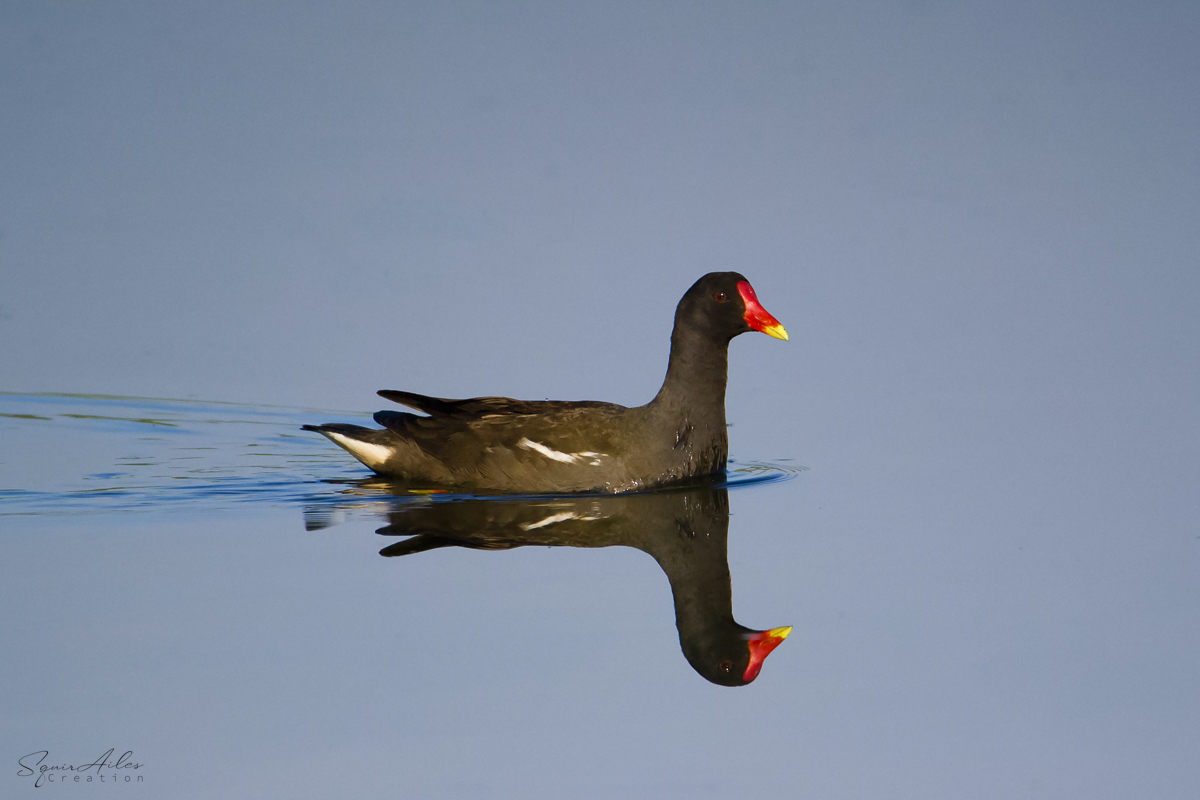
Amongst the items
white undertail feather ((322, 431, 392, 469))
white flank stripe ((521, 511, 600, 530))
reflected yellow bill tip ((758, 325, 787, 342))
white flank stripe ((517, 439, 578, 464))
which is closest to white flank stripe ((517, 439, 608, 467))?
white flank stripe ((517, 439, 578, 464))

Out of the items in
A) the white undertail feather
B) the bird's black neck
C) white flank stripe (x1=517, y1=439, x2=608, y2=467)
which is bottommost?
white flank stripe (x1=517, y1=439, x2=608, y2=467)

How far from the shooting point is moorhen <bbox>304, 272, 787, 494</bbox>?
23.4 feet

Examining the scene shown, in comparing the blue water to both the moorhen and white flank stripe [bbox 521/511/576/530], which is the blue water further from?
white flank stripe [bbox 521/511/576/530]

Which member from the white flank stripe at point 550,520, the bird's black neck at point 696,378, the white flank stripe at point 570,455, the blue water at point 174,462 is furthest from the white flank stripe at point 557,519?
the bird's black neck at point 696,378

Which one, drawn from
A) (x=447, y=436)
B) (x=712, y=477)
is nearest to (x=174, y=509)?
(x=447, y=436)

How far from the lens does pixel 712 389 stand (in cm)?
748

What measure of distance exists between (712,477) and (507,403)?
1.32m

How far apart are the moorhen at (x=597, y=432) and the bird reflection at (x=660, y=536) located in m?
0.16

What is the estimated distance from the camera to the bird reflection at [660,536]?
4.90m

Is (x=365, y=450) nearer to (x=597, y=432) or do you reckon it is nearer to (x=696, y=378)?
(x=597, y=432)

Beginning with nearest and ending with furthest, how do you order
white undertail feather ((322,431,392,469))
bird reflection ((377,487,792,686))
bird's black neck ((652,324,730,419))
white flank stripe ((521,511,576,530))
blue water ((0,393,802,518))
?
bird reflection ((377,487,792,686))
white flank stripe ((521,511,576,530))
blue water ((0,393,802,518))
bird's black neck ((652,324,730,419))
white undertail feather ((322,431,392,469))

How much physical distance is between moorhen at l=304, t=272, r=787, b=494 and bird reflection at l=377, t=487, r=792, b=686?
0.52ft

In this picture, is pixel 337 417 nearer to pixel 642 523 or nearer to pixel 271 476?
pixel 271 476

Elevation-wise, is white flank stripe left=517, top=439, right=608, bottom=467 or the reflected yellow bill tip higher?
the reflected yellow bill tip
